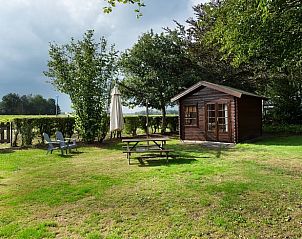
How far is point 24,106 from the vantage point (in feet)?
196

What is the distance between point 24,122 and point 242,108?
1092 cm

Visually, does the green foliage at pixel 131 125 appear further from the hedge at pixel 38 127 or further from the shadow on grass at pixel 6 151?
the shadow on grass at pixel 6 151

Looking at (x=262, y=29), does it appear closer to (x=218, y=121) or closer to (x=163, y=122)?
(x=218, y=121)

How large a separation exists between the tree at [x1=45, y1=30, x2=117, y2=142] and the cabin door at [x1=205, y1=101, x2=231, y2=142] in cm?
548

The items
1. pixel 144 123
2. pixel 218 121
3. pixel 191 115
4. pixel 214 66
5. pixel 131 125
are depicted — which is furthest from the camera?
pixel 214 66

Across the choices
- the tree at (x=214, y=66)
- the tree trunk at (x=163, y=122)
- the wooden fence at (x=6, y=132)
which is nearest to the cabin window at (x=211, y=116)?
the tree trunk at (x=163, y=122)

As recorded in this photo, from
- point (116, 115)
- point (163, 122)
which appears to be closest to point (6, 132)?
point (116, 115)

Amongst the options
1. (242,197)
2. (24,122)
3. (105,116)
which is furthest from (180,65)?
(242,197)

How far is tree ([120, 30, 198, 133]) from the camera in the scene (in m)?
20.7

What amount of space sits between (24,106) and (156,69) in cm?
4665

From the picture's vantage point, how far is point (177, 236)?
3.94 metres

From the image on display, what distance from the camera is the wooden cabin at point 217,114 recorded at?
48.8ft

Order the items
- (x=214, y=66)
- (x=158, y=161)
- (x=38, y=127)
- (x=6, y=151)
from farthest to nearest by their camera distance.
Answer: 1. (x=214, y=66)
2. (x=38, y=127)
3. (x=6, y=151)
4. (x=158, y=161)

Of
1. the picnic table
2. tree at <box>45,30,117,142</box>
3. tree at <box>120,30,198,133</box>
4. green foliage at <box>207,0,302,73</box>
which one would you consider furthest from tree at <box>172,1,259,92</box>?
the picnic table
